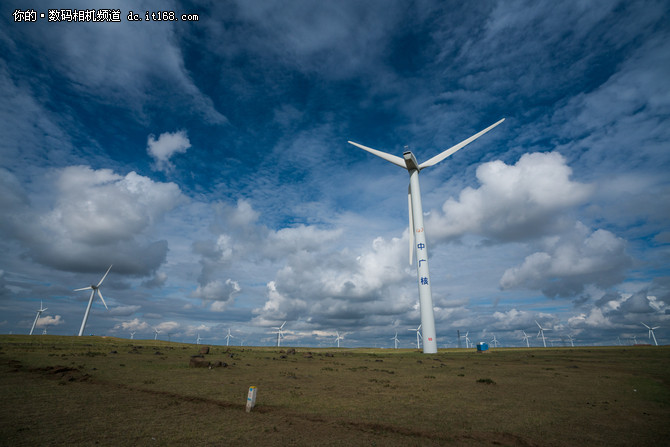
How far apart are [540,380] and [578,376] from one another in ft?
22.3

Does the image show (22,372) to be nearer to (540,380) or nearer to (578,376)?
(540,380)

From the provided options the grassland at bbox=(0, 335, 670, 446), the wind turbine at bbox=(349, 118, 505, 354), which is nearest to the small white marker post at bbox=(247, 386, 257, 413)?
the grassland at bbox=(0, 335, 670, 446)

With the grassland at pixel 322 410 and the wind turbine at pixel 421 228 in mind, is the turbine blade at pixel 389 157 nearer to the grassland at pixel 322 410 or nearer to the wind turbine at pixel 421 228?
the wind turbine at pixel 421 228

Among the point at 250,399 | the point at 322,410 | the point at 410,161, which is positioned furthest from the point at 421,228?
the point at 250,399

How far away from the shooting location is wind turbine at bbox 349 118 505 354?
70.5 metres

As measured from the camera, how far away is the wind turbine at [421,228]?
231ft

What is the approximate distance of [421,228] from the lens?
75.1m

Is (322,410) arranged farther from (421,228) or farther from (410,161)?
(410,161)

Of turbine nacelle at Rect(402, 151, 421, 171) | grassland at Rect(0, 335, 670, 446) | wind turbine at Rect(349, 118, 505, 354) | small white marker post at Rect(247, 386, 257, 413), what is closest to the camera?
grassland at Rect(0, 335, 670, 446)

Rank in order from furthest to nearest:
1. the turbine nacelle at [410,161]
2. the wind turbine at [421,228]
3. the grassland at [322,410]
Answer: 1. the turbine nacelle at [410,161]
2. the wind turbine at [421,228]
3. the grassland at [322,410]

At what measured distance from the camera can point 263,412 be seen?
65.5ft

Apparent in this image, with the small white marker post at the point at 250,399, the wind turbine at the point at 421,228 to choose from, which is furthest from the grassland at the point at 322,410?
the wind turbine at the point at 421,228

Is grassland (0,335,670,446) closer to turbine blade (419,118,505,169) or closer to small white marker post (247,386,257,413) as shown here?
small white marker post (247,386,257,413)

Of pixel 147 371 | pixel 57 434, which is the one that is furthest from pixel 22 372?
pixel 57 434
